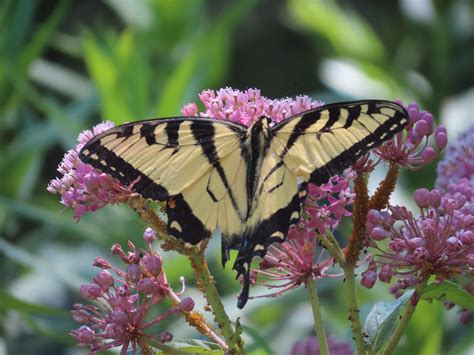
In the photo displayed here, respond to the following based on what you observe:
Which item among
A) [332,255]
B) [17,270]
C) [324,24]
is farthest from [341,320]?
[324,24]

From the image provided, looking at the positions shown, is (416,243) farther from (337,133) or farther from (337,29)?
(337,29)

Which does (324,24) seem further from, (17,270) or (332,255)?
(332,255)

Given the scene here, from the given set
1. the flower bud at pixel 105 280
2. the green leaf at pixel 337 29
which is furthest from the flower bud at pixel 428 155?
the green leaf at pixel 337 29

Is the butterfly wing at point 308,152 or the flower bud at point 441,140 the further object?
the flower bud at point 441,140

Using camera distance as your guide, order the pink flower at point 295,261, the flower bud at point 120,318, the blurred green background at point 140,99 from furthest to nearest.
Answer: the blurred green background at point 140,99 → the pink flower at point 295,261 → the flower bud at point 120,318

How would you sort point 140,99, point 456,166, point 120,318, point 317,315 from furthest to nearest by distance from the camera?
point 140,99 < point 456,166 < point 317,315 < point 120,318

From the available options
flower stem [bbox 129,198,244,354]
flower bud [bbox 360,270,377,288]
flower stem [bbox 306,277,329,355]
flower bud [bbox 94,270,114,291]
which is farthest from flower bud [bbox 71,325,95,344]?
flower bud [bbox 360,270,377,288]

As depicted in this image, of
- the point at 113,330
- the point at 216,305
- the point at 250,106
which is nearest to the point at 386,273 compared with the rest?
the point at 216,305

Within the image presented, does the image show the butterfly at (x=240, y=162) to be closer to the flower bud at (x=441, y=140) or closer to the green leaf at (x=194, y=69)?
the flower bud at (x=441, y=140)
